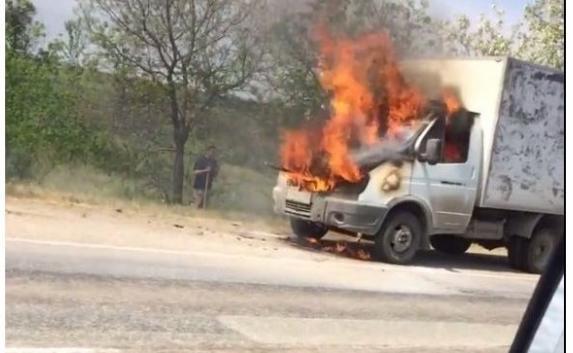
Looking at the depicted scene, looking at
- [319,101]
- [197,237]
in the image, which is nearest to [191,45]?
[319,101]

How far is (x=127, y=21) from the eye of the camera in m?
1.64

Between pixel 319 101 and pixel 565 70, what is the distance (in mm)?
546

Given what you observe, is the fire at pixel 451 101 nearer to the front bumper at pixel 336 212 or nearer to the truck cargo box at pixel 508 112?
the truck cargo box at pixel 508 112

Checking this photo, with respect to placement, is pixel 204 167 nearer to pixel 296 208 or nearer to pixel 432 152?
pixel 296 208

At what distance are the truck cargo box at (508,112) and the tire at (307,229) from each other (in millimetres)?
415

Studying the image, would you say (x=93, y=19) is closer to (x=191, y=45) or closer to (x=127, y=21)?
(x=127, y=21)

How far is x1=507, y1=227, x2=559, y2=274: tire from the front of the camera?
173cm

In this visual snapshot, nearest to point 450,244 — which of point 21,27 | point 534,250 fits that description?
point 534,250

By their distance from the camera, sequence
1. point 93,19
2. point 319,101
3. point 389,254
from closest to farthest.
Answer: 1. point 93,19
2. point 319,101
3. point 389,254

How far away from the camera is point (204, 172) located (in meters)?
1.71

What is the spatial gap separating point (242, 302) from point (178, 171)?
0.34 metres

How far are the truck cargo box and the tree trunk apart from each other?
22.6 inches

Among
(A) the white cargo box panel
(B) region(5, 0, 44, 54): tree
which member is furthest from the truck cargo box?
(B) region(5, 0, 44, 54): tree

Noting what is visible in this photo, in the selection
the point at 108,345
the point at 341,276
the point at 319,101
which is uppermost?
the point at 319,101
